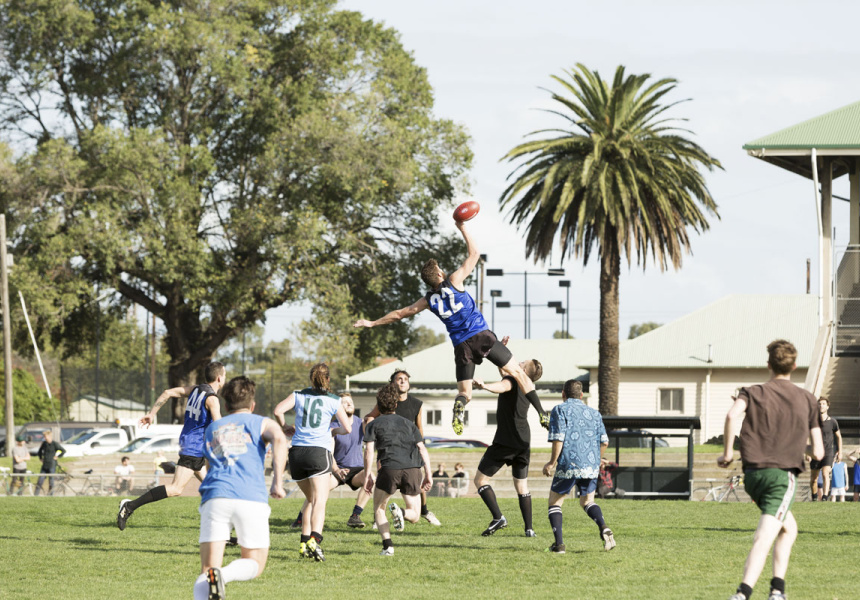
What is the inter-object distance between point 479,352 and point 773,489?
482 centimetres

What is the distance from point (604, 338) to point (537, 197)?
514 centimetres

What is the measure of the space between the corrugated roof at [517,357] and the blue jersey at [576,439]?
139ft

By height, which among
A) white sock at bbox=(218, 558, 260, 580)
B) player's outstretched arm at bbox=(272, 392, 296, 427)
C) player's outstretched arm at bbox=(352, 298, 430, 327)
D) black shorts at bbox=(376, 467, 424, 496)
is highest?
player's outstretched arm at bbox=(352, 298, 430, 327)

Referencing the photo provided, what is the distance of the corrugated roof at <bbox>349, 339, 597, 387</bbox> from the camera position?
55.9 m

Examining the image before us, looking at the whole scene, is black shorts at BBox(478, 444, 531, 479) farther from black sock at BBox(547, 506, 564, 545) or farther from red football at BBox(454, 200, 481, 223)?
red football at BBox(454, 200, 481, 223)

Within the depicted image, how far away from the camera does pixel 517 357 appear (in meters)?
55.7

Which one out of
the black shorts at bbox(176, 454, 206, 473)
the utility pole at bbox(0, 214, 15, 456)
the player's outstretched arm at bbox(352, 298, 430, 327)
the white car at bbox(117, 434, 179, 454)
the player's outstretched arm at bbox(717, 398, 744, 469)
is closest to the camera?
the player's outstretched arm at bbox(717, 398, 744, 469)

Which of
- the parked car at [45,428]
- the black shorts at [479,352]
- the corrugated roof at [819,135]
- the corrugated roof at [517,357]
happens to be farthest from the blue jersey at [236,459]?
the corrugated roof at [517,357]

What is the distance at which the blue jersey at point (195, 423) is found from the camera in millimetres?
11625

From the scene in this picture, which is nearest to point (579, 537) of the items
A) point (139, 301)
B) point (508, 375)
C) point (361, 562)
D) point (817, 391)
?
point (508, 375)

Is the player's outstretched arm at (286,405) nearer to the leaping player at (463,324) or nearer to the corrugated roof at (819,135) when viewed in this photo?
the leaping player at (463,324)

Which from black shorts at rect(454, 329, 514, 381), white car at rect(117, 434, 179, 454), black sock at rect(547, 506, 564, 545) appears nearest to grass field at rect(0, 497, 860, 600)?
black sock at rect(547, 506, 564, 545)

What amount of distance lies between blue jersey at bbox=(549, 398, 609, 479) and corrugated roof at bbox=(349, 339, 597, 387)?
42.3 metres

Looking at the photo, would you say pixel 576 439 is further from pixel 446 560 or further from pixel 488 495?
pixel 488 495
